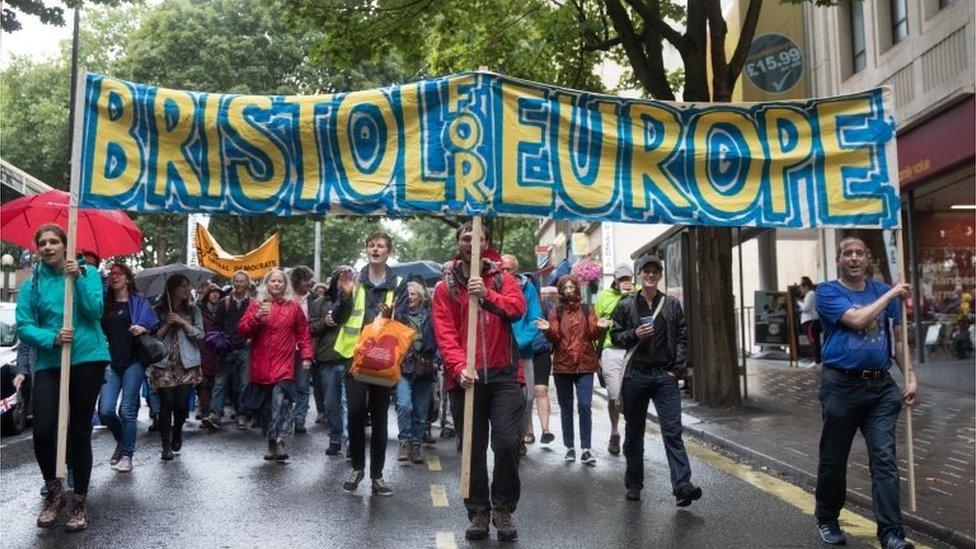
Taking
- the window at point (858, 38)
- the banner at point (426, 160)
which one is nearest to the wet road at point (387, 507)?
the banner at point (426, 160)

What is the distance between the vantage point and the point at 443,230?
190 feet

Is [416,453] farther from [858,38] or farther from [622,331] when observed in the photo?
[858,38]

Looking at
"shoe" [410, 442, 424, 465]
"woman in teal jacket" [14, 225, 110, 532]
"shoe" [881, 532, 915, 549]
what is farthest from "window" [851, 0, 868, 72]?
"woman in teal jacket" [14, 225, 110, 532]

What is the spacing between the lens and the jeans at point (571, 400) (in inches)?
390

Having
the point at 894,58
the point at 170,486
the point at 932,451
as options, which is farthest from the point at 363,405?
the point at 894,58

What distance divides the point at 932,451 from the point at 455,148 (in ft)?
19.0

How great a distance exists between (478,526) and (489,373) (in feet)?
3.08

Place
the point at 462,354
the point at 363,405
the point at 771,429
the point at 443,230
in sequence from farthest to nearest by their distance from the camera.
A: 1. the point at 443,230
2. the point at 771,429
3. the point at 363,405
4. the point at 462,354

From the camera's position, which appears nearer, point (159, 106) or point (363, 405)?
point (159, 106)

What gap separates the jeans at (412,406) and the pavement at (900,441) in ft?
10.5

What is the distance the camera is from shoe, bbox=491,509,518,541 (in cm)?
627

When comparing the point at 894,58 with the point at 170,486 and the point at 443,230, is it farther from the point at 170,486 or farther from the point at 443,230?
the point at 443,230

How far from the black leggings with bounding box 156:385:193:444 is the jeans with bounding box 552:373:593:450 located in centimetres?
361

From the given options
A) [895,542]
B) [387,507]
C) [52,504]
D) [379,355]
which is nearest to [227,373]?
[379,355]
